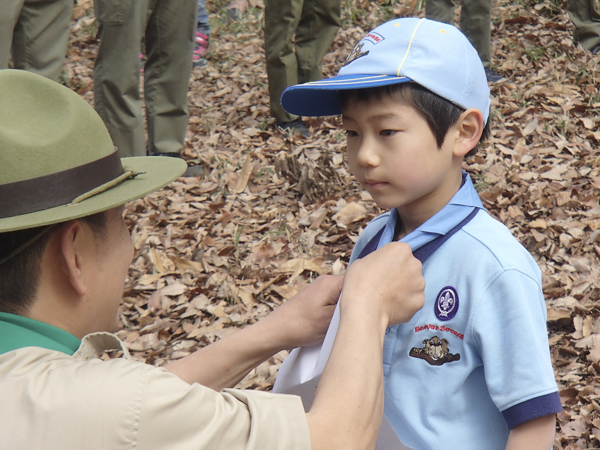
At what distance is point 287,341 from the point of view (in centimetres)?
200

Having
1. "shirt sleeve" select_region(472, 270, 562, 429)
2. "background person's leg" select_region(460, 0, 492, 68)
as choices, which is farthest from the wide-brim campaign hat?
"background person's leg" select_region(460, 0, 492, 68)

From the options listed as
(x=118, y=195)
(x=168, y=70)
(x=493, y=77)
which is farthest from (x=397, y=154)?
(x=493, y=77)

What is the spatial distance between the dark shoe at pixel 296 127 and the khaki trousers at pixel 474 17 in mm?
1846

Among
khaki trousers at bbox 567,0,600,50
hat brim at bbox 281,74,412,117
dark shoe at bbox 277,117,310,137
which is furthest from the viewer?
khaki trousers at bbox 567,0,600,50

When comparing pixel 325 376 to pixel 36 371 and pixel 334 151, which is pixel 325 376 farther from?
pixel 334 151

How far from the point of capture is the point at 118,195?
65.6 inches

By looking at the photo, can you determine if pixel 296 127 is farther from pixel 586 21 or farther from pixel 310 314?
pixel 310 314

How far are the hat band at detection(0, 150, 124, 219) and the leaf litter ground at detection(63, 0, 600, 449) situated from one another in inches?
85.4

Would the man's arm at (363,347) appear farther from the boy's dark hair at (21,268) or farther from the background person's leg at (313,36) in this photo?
the background person's leg at (313,36)

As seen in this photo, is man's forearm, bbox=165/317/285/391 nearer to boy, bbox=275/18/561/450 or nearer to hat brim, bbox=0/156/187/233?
boy, bbox=275/18/561/450

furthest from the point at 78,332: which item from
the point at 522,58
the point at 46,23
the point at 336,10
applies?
the point at 522,58

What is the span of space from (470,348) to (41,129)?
1.27 m

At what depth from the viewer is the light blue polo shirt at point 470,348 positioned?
65.3 inches

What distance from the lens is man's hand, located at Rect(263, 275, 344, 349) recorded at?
6.39ft
